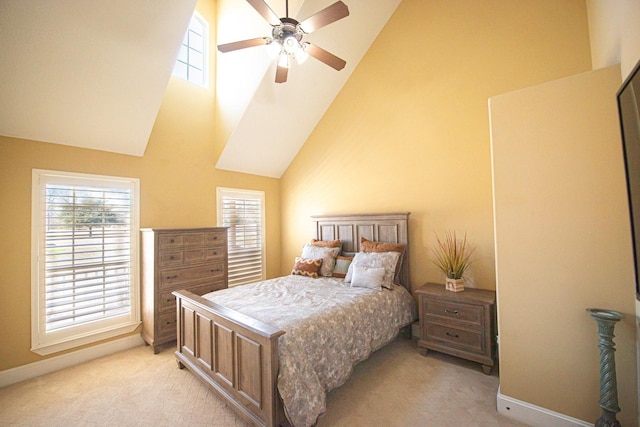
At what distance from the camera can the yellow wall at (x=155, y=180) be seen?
2609 millimetres

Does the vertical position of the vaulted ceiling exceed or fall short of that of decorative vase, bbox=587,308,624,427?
it exceeds it

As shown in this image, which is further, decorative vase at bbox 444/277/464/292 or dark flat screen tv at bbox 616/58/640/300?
decorative vase at bbox 444/277/464/292

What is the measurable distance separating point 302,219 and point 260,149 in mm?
1430

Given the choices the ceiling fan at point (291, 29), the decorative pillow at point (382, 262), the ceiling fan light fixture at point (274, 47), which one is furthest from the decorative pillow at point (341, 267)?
the ceiling fan light fixture at point (274, 47)

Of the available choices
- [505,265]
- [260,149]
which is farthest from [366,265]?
[260,149]

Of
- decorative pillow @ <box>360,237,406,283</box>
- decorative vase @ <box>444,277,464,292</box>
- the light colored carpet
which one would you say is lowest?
the light colored carpet

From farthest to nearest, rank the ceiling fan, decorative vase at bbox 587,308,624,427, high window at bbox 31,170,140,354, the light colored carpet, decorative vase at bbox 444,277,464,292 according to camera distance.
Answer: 1. decorative vase at bbox 444,277,464,292
2. high window at bbox 31,170,140,354
3. the ceiling fan
4. the light colored carpet
5. decorative vase at bbox 587,308,624,427

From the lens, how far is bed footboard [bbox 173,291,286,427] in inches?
68.5

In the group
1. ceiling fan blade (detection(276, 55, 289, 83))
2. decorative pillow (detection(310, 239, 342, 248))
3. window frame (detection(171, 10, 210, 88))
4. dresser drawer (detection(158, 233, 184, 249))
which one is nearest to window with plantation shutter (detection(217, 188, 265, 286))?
dresser drawer (detection(158, 233, 184, 249))

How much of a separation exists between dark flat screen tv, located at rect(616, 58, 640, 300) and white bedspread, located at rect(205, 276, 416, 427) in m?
1.81

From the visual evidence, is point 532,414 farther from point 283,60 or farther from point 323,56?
point 283,60

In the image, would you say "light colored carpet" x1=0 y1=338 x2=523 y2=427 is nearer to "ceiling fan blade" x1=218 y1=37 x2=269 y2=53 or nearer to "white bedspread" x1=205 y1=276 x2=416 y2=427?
"white bedspread" x1=205 y1=276 x2=416 y2=427

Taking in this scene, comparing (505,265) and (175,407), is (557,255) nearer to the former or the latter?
(505,265)

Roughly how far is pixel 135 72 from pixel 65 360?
10.4ft
